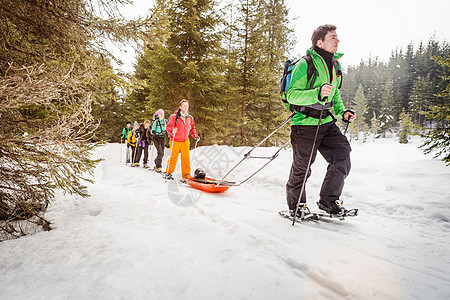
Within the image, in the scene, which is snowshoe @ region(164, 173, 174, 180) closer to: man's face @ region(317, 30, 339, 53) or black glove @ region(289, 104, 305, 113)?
black glove @ region(289, 104, 305, 113)

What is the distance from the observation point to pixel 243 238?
2439mm

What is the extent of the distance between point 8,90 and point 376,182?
284 inches

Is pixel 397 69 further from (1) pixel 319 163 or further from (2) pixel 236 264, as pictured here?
(2) pixel 236 264

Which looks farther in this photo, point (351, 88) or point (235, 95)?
point (351, 88)

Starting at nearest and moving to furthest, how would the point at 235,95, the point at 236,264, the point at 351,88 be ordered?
1. the point at 236,264
2. the point at 235,95
3. the point at 351,88

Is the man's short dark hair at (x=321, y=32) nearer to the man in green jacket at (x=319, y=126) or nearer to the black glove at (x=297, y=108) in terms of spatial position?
the man in green jacket at (x=319, y=126)

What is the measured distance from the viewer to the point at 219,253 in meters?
2.14

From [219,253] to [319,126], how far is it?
2203 mm

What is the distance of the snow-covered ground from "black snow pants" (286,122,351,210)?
490 millimetres

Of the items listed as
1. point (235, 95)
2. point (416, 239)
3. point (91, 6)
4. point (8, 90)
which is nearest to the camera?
point (8, 90)

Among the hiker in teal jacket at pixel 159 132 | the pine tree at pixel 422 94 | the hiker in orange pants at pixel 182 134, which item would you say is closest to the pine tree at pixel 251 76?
the hiker in teal jacket at pixel 159 132

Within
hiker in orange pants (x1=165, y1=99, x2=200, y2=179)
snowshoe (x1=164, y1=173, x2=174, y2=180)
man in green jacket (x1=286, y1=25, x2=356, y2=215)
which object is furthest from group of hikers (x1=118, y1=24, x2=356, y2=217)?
snowshoe (x1=164, y1=173, x2=174, y2=180)

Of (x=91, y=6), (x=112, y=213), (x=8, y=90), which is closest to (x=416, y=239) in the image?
(x=112, y=213)

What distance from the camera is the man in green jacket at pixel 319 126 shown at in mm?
3045
